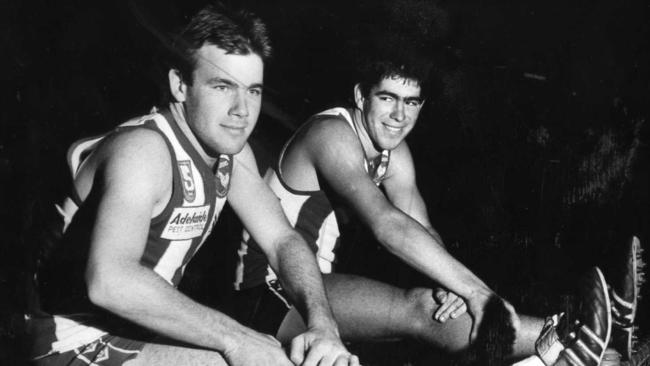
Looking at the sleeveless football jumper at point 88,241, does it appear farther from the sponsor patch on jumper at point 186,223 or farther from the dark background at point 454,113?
the dark background at point 454,113

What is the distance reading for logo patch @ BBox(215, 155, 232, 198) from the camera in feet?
3.70

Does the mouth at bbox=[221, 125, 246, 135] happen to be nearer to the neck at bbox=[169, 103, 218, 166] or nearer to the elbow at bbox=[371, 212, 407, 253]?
the neck at bbox=[169, 103, 218, 166]

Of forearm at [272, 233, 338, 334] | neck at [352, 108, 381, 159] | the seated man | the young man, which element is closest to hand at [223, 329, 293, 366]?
the young man

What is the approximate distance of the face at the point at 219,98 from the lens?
1.04m

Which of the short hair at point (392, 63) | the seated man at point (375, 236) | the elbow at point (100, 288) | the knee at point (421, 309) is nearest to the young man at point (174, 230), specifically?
the elbow at point (100, 288)

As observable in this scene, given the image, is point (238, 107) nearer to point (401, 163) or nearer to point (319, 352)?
point (319, 352)

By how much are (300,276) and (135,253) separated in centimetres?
39

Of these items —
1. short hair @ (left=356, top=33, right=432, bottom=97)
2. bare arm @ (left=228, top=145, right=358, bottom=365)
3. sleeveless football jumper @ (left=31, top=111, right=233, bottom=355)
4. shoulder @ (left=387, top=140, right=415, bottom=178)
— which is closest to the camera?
sleeveless football jumper @ (left=31, top=111, right=233, bottom=355)

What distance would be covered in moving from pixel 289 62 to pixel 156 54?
1.00 feet

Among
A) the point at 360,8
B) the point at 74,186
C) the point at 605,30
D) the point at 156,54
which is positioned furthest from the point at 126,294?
the point at 605,30

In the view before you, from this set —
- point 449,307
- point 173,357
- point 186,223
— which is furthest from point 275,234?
point 449,307

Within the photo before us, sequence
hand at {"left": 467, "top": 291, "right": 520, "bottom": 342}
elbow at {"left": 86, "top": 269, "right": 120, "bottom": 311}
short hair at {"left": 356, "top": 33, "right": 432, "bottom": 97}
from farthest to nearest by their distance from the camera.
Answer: short hair at {"left": 356, "top": 33, "right": 432, "bottom": 97} < hand at {"left": 467, "top": 291, "right": 520, "bottom": 342} < elbow at {"left": 86, "top": 269, "right": 120, "bottom": 311}

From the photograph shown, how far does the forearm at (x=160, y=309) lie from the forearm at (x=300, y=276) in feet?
0.65

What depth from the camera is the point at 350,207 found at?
1347 millimetres
